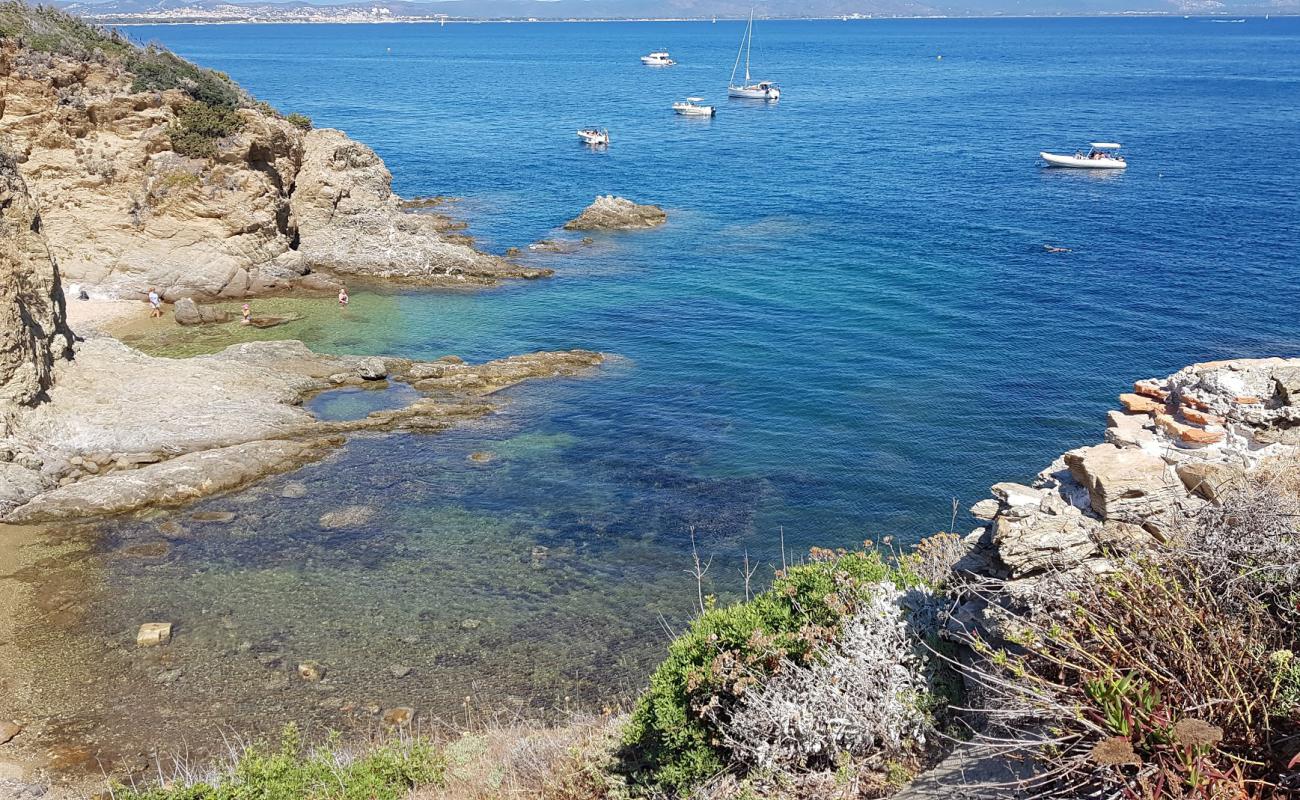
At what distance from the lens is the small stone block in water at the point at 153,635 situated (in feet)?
62.5

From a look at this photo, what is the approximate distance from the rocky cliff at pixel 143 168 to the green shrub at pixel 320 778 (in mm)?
33251

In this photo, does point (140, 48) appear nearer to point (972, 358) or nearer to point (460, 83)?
point (972, 358)

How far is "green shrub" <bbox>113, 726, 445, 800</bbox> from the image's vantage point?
11.0 meters

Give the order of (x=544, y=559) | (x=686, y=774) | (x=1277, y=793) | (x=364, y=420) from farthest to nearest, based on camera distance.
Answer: (x=364, y=420) < (x=544, y=559) < (x=686, y=774) < (x=1277, y=793)

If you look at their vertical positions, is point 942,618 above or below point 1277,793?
below

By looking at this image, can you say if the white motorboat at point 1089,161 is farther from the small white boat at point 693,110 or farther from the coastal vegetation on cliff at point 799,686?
the coastal vegetation on cliff at point 799,686

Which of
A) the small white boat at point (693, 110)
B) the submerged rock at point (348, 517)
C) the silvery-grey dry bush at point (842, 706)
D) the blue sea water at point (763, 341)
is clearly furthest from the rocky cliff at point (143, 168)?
the small white boat at point (693, 110)

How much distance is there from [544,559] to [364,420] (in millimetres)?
10355

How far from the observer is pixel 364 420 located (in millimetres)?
30016

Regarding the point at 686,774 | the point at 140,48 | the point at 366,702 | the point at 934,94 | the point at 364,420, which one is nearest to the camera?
the point at 686,774

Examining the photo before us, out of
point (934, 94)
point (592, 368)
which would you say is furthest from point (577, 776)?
point (934, 94)

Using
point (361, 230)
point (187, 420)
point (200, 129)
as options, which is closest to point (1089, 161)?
point (361, 230)

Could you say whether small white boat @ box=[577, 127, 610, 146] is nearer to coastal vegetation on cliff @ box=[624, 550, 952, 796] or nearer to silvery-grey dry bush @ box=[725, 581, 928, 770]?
coastal vegetation on cliff @ box=[624, 550, 952, 796]

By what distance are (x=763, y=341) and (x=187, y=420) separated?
21.6 m
